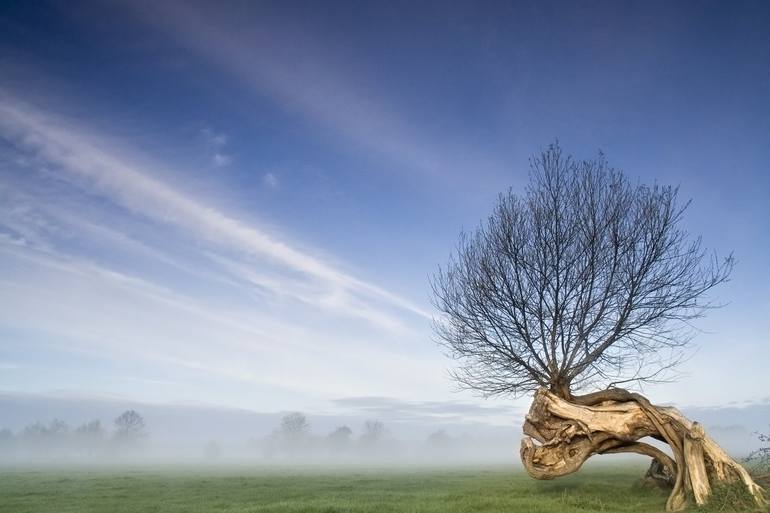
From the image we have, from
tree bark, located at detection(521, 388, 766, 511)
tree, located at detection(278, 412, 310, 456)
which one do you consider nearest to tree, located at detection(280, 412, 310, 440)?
tree, located at detection(278, 412, 310, 456)

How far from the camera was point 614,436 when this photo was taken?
1709 centimetres

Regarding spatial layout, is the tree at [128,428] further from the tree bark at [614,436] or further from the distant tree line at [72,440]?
the tree bark at [614,436]

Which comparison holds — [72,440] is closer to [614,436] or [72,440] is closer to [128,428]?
[128,428]

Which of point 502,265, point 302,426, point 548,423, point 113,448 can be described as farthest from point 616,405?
point 113,448

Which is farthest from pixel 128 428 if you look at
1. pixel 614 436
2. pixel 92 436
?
pixel 614 436

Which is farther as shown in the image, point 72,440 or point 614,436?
point 72,440

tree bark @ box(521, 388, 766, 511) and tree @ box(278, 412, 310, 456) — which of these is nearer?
tree bark @ box(521, 388, 766, 511)

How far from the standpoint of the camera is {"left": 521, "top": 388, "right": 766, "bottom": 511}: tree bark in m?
15.4

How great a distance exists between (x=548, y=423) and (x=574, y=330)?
3.89 metres

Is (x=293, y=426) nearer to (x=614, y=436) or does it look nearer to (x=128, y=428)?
(x=128, y=428)

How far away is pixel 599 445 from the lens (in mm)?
17422

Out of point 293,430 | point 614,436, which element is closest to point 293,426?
point 293,430

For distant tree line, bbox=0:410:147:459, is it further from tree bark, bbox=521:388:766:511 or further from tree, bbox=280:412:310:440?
tree bark, bbox=521:388:766:511

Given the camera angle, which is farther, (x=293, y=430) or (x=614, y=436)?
(x=293, y=430)
